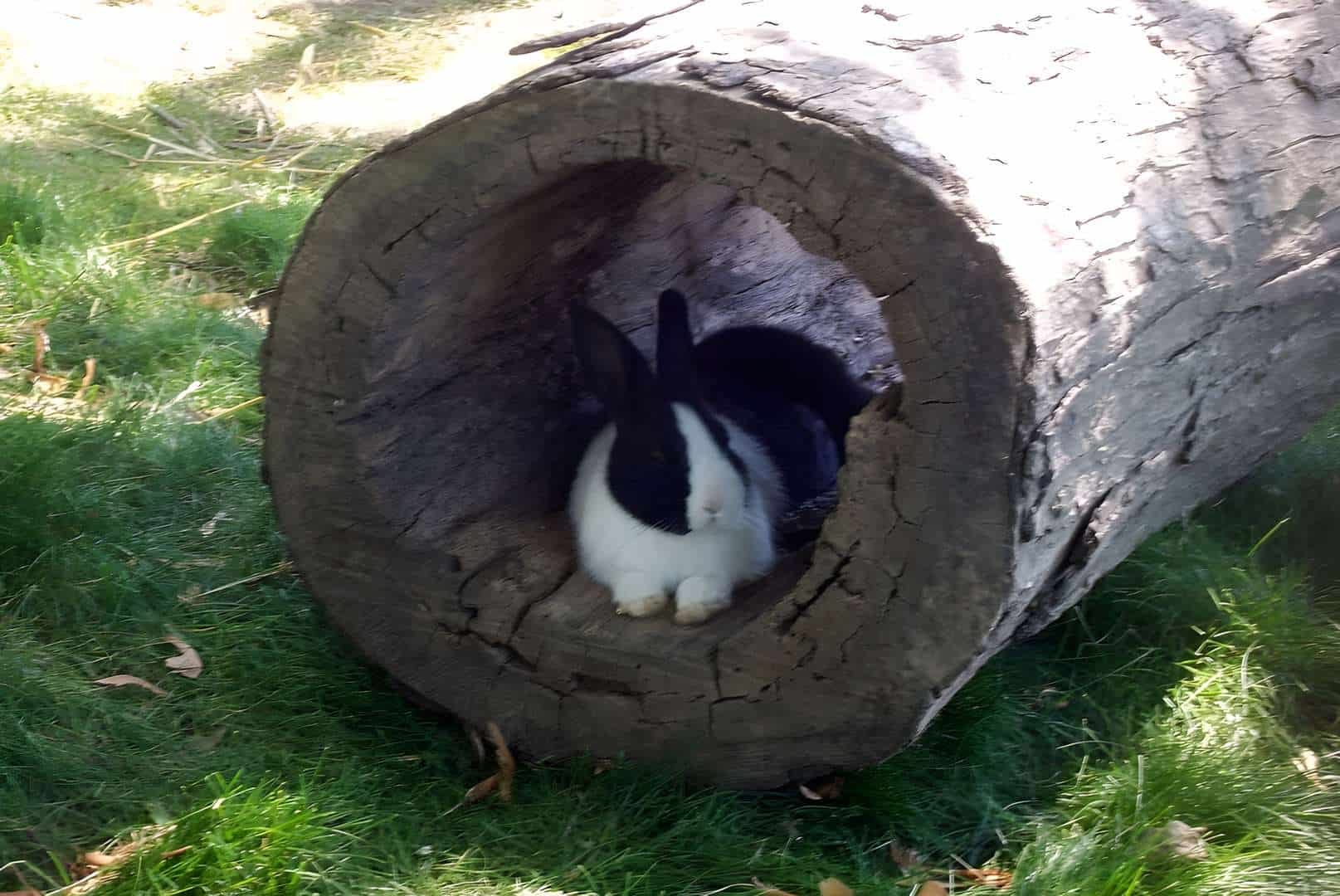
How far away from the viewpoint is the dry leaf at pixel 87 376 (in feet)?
12.6

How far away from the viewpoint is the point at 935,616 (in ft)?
7.39

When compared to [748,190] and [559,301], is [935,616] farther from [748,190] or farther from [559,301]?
[559,301]

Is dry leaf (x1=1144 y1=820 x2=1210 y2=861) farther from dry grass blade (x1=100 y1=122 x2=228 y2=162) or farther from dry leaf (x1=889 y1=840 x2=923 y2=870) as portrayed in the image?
dry grass blade (x1=100 y1=122 x2=228 y2=162)

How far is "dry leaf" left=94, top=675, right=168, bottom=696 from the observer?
9.25 ft

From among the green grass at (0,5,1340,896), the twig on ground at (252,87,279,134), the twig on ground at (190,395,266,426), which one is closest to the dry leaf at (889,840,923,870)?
the green grass at (0,5,1340,896)

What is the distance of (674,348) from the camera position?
2.91m

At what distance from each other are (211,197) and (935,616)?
3709mm

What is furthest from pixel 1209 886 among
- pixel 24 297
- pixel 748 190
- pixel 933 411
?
pixel 24 297

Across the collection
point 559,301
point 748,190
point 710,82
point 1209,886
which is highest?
point 710,82

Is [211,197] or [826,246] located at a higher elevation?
[826,246]

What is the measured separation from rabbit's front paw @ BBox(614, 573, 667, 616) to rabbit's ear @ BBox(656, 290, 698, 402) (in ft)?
1.39

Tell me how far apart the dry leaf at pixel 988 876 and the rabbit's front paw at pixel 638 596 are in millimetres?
834

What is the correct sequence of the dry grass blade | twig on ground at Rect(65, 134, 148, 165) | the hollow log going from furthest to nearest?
the dry grass blade → twig on ground at Rect(65, 134, 148, 165) → the hollow log

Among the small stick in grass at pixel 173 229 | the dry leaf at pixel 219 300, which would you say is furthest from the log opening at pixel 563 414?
the small stick in grass at pixel 173 229
